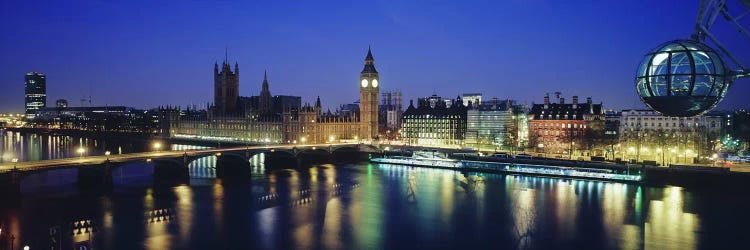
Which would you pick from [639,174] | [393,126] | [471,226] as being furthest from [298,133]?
[471,226]

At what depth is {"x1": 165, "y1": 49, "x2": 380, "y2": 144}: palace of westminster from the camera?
97438 mm

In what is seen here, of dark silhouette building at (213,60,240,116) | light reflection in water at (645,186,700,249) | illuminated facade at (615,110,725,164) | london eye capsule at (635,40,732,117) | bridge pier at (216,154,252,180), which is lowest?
light reflection in water at (645,186,700,249)

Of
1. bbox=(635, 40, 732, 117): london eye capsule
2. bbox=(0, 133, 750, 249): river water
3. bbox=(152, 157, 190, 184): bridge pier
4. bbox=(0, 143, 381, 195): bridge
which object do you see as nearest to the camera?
bbox=(635, 40, 732, 117): london eye capsule

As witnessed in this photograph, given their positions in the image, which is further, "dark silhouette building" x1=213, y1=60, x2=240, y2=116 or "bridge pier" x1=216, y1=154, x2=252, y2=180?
"dark silhouette building" x1=213, y1=60, x2=240, y2=116

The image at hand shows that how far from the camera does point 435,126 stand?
307ft

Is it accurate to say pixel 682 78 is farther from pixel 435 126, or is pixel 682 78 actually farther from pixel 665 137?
pixel 435 126

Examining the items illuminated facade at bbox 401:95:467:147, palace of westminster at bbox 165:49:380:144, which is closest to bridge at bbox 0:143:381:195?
palace of westminster at bbox 165:49:380:144

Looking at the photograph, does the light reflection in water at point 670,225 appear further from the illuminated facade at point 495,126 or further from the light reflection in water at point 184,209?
the illuminated facade at point 495,126

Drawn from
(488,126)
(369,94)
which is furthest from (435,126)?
(369,94)

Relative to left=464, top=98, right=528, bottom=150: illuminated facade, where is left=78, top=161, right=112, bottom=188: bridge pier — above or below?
below

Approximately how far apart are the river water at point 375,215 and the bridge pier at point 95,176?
123 centimetres

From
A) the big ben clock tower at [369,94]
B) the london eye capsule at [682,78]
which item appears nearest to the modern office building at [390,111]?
the big ben clock tower at [369,94]

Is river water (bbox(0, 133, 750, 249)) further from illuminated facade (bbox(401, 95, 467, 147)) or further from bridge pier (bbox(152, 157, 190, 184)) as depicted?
illuminated facade (bbox(401, 95, 467, 147))

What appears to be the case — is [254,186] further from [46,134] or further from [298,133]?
[46,134]
